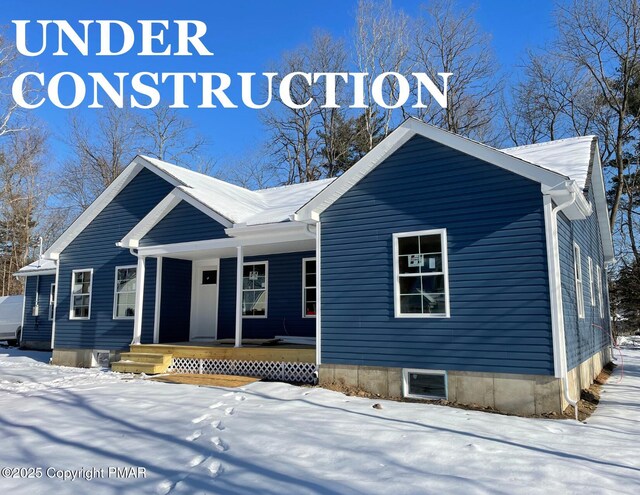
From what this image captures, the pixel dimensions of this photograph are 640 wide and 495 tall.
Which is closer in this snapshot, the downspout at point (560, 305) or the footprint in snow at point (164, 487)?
the footprint in snow at point (164, 487)

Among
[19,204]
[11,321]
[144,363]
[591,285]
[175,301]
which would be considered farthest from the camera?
[19,204]

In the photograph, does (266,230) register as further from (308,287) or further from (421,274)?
(421,274)

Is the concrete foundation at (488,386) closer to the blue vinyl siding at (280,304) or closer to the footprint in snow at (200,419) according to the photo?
the blue vinyl siding at (280,304)

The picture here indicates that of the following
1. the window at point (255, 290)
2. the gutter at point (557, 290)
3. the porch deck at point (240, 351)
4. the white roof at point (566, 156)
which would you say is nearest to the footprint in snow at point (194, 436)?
the porch deck at point (240, 351)

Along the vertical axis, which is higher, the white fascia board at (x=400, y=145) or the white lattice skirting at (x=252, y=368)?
the white fascia board at (x=400, y=145)

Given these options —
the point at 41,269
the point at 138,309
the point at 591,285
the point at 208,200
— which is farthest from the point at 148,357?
the point at 591,285

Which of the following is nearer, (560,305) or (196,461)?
(196,461)

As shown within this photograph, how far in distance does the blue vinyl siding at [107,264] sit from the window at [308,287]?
161 inches

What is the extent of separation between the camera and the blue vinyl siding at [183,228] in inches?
469

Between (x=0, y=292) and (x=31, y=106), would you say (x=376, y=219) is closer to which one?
(x=31, y=106)

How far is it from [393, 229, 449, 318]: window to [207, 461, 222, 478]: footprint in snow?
4679 mm

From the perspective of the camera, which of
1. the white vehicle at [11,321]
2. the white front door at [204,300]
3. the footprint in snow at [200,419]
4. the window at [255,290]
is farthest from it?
the white vehicle at [11,321]

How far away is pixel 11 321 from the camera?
21.6 m

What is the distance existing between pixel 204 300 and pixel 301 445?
8.84 metres
